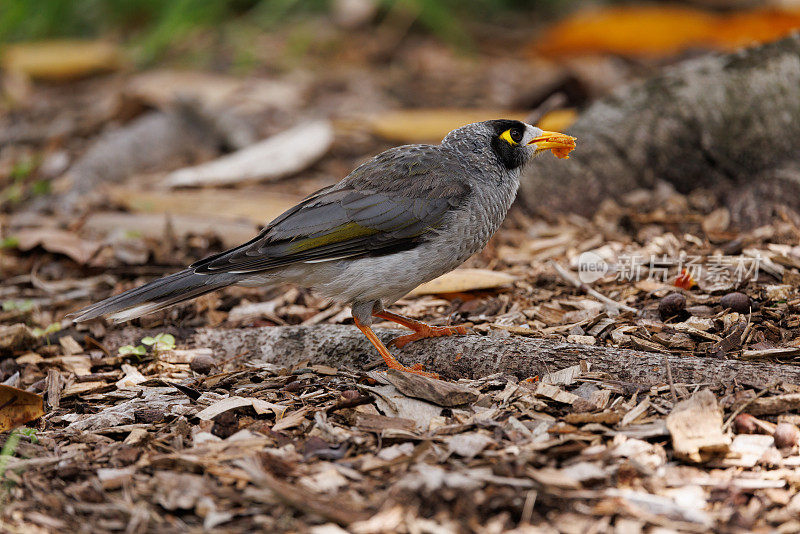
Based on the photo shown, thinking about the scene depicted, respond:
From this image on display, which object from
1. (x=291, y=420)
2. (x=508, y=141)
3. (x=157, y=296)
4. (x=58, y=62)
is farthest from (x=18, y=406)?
(x=58, y=62)

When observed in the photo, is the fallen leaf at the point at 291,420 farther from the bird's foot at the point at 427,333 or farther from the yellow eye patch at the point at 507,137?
the yellow eye patch at the point at 507,137

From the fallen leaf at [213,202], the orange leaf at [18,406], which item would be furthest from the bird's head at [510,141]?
the orange leaf at [18,406]

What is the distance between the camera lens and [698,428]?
3400 mm

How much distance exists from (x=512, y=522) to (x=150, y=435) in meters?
1.74

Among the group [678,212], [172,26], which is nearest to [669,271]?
[678,212]

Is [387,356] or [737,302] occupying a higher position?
[737,302]

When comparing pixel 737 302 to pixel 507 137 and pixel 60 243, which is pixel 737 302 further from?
pixel 60 243

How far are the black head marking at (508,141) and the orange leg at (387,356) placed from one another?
1369 mm

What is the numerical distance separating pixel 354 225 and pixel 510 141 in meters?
1.18

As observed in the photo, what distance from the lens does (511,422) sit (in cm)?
365

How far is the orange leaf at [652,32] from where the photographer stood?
10.7m

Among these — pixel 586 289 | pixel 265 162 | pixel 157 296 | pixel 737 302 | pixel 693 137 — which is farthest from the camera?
pixel 265 162

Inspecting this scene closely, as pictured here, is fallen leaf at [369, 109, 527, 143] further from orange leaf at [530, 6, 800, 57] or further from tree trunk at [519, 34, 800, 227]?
orange leaf at [530, 6, 800, 57]

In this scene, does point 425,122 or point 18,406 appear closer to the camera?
point 18,406
